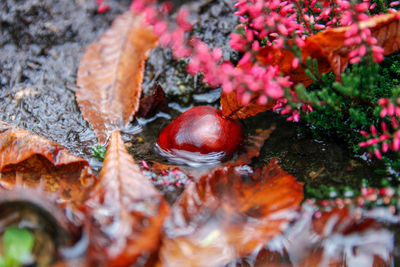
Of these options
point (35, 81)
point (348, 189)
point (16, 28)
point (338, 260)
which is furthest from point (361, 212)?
point (16, 28)

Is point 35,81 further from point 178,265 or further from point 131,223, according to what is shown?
point 178,265

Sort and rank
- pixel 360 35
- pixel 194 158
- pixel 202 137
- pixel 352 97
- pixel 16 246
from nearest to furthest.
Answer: pixel 16 246 < pixel 360 35 < pixel 352 97 < pixel 202 137 < pixel 194 158

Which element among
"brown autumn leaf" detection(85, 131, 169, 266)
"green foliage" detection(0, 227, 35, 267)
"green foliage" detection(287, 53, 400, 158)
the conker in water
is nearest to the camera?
"brown autumn leaf" detection(85, 131, 169, 266)

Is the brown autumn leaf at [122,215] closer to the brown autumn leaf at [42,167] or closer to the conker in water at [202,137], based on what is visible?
the brown autumn leaf at [42,167]

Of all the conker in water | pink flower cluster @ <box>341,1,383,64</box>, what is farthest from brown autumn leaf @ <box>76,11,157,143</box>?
pink flower cluster @ <box>341,1,383,64</box>

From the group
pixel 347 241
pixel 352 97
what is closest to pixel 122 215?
pixel 347 241

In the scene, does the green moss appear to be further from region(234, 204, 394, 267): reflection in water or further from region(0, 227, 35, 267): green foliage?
region(0, 227, 35, 267): green foliage

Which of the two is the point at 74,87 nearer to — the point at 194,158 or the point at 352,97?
the point at 194,158

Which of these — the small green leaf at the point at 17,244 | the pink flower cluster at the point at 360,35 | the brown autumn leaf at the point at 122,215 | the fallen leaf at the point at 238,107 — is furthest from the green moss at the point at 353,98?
the small green leaf at the point at 17,244
